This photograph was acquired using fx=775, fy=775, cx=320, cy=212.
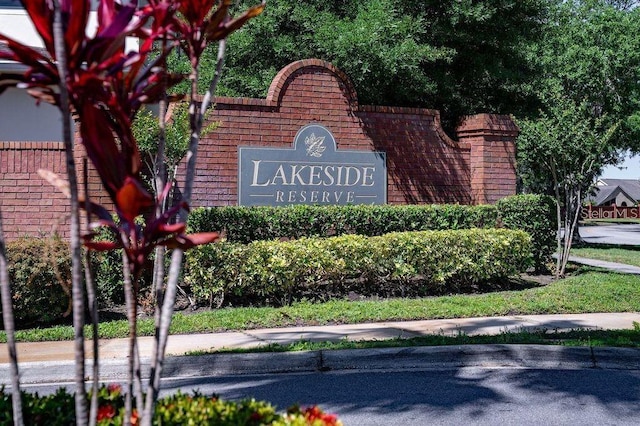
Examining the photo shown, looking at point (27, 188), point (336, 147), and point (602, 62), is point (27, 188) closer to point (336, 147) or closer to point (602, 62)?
point (336, 147)

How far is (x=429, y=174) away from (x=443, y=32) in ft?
10.4

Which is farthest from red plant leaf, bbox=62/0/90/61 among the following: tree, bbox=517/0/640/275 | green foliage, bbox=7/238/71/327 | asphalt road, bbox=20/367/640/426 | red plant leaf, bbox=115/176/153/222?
tree, bbox=517/0/640/275

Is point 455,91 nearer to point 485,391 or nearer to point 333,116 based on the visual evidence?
point 333,116

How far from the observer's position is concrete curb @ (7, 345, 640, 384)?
26.0 ft

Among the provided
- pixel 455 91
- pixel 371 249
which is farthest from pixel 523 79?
pixel 371 249

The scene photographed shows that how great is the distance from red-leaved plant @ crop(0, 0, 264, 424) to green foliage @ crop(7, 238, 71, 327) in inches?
281

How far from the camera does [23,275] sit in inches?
388

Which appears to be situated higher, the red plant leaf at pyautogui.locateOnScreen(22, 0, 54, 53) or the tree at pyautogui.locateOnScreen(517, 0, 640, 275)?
the tree at pyautogui.locateOnScreen(517, 0, 640, 275)

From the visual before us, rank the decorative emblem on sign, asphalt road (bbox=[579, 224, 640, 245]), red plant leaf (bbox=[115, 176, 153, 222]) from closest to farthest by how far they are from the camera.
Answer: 1. red plant leaf (bbox=[115, 176, 153, 222])
2. the decorative emblem on sign
3. asphalt road (bbox=[579, 224, 640, 245])

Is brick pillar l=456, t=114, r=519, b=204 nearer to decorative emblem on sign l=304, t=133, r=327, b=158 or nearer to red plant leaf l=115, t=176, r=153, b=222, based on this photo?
decorative emblem on sign l=304, t=133, r=327, b=158

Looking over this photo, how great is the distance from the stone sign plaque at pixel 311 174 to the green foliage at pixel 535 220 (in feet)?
7.92

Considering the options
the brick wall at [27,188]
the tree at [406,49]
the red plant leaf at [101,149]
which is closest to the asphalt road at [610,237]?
the tree at [406,49]

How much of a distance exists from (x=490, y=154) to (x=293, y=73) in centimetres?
441

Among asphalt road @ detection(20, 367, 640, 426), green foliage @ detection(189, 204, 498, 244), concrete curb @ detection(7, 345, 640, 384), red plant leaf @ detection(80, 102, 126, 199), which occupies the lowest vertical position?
asphalt road @ detection(20, 367, 640, 426)
